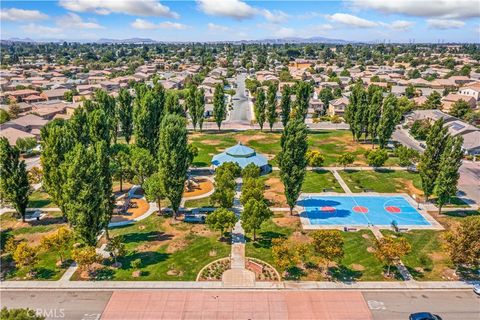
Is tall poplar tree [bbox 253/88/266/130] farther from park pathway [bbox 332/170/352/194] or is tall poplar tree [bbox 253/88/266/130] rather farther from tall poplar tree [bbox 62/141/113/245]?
tall poplar tree [bbox 62/141/113/245]

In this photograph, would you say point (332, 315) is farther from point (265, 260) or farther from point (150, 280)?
point (150, 280)

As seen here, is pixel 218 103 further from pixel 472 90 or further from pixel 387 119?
pixel 472 90

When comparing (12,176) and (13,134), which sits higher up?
(12,176)

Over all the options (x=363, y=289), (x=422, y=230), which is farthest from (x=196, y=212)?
(x=422, y=230)

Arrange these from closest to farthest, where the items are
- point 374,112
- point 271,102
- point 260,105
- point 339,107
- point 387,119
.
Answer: point 387,119 → point 374,112 → point 271,102 → point 260,105 → point 339,107

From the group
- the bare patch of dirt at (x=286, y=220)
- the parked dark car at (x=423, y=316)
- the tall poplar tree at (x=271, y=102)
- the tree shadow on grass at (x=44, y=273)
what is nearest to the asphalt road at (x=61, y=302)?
the tree shadow on grass at (x=44, y=273)

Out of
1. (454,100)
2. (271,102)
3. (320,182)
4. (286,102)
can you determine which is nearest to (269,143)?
(286,102)

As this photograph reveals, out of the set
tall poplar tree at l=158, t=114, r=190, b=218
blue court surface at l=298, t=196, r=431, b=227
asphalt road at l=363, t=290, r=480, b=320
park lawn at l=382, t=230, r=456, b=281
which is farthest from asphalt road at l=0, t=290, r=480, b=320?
tall poplar tree at l=158, t=114, r=190, b=218
